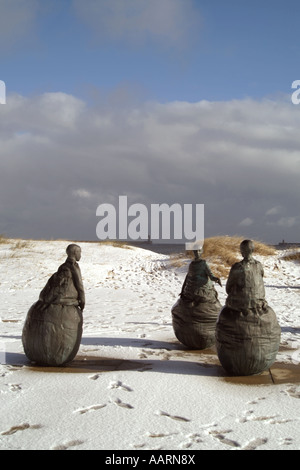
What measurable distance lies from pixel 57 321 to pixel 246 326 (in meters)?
2.45

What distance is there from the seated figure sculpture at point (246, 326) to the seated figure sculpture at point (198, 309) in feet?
4.06

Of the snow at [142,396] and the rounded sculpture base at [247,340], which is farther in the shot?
the rounded sculpture base at [247,340]

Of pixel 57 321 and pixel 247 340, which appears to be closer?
pixel 247 340

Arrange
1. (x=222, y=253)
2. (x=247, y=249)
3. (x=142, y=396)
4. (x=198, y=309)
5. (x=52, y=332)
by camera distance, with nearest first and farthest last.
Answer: (x=142, y=396)
(x=247, y=249)
(x=52, y=332)
(x=198, y=309)
(x=222, y=253)

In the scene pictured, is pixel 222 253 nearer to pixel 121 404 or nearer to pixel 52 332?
pixel 52 332

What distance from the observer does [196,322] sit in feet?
22.4

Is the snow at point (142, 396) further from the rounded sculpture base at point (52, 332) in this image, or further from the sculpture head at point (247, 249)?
the sculpture head at point (247, 249)

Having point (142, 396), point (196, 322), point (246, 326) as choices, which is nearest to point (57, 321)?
point (142, 396)

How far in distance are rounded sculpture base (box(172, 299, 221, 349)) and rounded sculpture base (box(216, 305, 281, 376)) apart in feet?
4.11

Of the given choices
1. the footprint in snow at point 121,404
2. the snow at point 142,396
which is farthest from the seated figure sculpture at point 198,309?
the footprint in snow at point 121,404

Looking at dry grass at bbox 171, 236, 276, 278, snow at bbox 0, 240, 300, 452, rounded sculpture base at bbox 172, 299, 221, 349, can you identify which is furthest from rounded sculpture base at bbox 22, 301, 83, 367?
dry grass at bbox 171, 236, 276, 278

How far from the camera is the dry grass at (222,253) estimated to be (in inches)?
700
